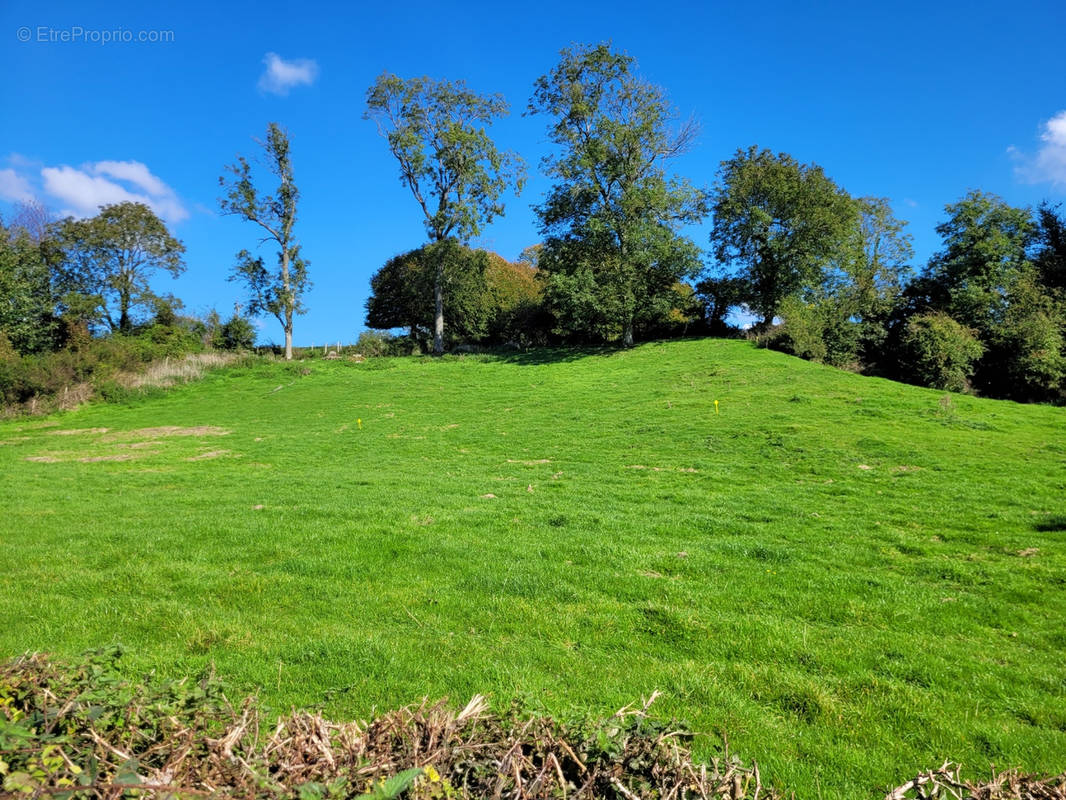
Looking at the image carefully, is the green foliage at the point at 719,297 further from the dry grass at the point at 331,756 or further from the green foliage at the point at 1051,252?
the dry grass at the point at 331,756

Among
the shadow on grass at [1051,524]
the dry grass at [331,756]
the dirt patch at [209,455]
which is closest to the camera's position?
the dry grass at [331,756]

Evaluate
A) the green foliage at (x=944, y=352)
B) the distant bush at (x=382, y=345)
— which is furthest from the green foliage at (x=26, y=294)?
the green foliage at (x=944, y=352)

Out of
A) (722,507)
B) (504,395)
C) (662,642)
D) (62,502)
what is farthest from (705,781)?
(504,395)

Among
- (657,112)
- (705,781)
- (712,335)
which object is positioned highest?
(657,112)

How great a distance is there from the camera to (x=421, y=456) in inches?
669

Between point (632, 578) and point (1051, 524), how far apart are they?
7.51 m

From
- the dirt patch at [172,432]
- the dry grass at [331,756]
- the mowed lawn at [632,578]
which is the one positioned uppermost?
the dry grass at [331,756]

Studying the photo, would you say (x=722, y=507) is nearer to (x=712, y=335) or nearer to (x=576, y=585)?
(x=576, y=585)

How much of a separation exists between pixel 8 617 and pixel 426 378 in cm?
2667

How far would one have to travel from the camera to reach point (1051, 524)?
8.67m

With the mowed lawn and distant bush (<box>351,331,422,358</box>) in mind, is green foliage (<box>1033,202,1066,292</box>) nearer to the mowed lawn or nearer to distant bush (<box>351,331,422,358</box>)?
the mowed lawn

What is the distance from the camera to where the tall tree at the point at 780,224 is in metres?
35.1

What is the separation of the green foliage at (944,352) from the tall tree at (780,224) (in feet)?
28.2

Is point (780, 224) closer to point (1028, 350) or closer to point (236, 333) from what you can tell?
point (1028, 350)
